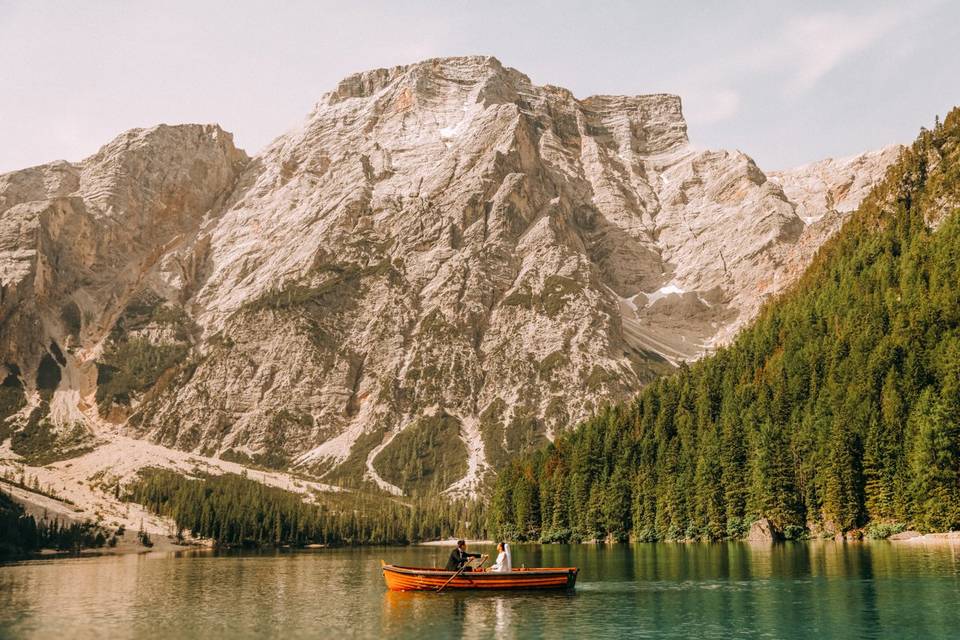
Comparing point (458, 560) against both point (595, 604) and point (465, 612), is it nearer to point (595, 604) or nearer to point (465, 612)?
point (465, 612)

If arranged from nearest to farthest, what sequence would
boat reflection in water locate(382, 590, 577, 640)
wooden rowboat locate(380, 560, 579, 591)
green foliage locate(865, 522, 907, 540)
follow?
boat reflection in water locate(382, 590, 577, 640) → wooden rowboat locate(380, 560, 579, 591) → green foliage locate(865, 522, 907, 540)

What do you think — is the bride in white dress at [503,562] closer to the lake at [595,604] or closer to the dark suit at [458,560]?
the lake at [595,604]

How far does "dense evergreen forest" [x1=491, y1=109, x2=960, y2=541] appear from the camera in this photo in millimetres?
103000

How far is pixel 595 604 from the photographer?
6041cm

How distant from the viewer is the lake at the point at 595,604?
48.9 m

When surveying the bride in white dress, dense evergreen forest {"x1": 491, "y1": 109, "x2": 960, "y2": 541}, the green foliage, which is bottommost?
the bride in white dress

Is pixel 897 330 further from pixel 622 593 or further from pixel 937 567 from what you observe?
pixel 622 593

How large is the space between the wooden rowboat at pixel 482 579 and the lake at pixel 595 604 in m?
0.93

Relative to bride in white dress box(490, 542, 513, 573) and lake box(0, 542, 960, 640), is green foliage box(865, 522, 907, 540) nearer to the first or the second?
lake box(0, 542, 960, 640)

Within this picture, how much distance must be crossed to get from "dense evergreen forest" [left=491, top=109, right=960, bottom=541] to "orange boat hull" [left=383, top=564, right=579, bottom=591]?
47.6 metres

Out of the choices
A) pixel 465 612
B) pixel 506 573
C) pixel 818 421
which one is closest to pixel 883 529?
pixel 818 421

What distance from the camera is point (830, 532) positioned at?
107562 mm

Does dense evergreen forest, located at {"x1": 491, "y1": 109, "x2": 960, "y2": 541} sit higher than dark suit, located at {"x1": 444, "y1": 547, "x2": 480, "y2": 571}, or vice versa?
dense evergreen forest, located at {"x1": 491, "y1": 109, "x2": 960, "y2": 541}

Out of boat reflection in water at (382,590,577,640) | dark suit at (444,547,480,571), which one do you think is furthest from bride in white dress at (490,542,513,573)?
dark suit at (444,547,480,571)
